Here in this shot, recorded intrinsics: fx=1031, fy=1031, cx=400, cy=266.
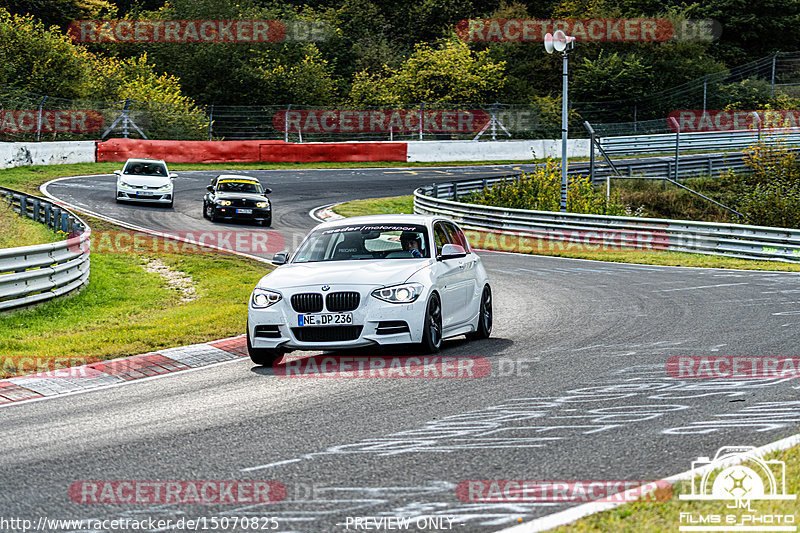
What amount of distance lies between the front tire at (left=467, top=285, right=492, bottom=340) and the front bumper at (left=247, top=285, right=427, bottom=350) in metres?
1.96

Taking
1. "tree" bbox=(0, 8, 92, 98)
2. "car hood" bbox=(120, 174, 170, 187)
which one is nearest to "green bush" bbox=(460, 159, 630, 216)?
"car hood" bbox=(120, 174, 170, 187)

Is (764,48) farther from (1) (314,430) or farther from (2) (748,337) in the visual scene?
(1) (314,430)

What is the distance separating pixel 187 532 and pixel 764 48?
3051 inches

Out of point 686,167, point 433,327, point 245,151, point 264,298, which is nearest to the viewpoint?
point 264,298

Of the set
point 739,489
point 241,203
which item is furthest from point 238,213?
point 739,489

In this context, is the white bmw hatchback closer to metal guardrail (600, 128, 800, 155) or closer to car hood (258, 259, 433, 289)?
car hood (258, 259, 433, 289)

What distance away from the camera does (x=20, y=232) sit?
78.2 feet

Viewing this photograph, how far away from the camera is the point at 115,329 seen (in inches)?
517

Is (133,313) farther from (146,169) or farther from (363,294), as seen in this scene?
(146,169)

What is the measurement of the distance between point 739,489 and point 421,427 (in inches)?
106

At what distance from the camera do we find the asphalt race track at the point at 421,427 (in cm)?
579

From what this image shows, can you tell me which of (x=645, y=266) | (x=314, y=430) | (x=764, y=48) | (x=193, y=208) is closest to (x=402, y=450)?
(x=314, y=430)

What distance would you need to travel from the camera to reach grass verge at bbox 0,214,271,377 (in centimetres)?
1200

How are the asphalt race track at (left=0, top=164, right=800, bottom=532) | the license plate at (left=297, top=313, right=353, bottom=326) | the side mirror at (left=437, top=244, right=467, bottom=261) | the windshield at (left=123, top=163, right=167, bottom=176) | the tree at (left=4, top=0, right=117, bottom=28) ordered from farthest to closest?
the tree at (left=4, top=0, right=117, bottom=28) < the windshield at (left=123, top=163, right=167, bottom=176) < the side mirror at (left=437, top=244, right=467, bottom=261) < the license plate at (left=297, top=313, right=353, bottom=326) < the asphalt race track at (left=0, top=164, right=800, bottom=532)
